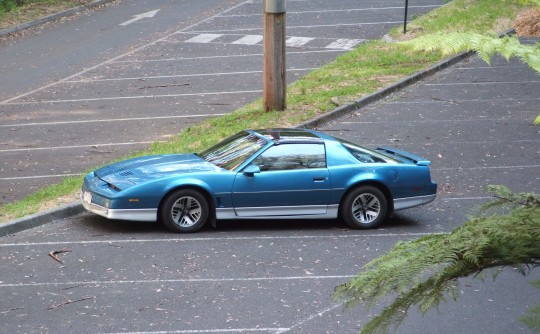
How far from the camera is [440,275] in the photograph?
2.93 m

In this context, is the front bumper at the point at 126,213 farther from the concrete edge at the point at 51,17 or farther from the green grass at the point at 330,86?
the concrete edge at the point at 51,17

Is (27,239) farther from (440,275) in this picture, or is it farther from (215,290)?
(440,275)

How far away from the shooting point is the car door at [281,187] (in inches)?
504

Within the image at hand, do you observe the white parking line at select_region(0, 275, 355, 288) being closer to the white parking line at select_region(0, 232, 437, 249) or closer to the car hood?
the white parking line at select_region(0, 232, 437, 249)

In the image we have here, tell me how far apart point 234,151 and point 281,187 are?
3.33 feet

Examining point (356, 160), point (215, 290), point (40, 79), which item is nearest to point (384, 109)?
point (356, 160)

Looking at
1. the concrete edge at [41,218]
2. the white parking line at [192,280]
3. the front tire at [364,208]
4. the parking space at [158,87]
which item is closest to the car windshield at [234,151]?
the front tire at [364,208]

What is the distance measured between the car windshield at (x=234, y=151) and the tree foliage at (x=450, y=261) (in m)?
9.86

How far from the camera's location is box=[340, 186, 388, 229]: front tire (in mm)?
12969

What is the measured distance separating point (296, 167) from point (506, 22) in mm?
16272

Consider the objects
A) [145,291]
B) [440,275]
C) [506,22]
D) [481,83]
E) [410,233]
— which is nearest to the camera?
[440,275]

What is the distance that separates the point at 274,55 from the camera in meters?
18.8

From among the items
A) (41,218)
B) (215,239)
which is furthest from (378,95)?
(41,218)

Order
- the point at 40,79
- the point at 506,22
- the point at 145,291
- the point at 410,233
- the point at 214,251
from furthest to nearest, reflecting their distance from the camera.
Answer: the point at 506,22
the point at 40,79
the point at 410,233
the point at 214,251
the point at 145,291
